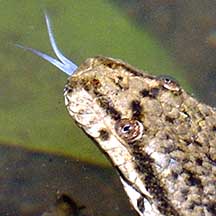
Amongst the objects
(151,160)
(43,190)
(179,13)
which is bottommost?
(43,190)

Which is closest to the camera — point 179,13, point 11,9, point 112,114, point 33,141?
point 112,114

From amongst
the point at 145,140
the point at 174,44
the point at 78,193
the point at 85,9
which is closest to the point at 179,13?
the point at 174,44

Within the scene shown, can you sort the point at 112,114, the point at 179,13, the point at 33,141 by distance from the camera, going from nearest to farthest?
the point at 112,114 < the point at 33,141 < the point at 179,13

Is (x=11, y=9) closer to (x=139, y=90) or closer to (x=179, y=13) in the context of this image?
(x=179, y=13)

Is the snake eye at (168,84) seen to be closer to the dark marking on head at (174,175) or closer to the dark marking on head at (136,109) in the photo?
the dark marking on head at (136,109)

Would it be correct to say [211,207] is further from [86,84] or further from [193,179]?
[86,84]

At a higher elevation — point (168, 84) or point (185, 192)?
point (168, 84)

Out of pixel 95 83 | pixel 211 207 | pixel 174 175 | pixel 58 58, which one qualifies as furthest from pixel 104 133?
pixel 58 58
